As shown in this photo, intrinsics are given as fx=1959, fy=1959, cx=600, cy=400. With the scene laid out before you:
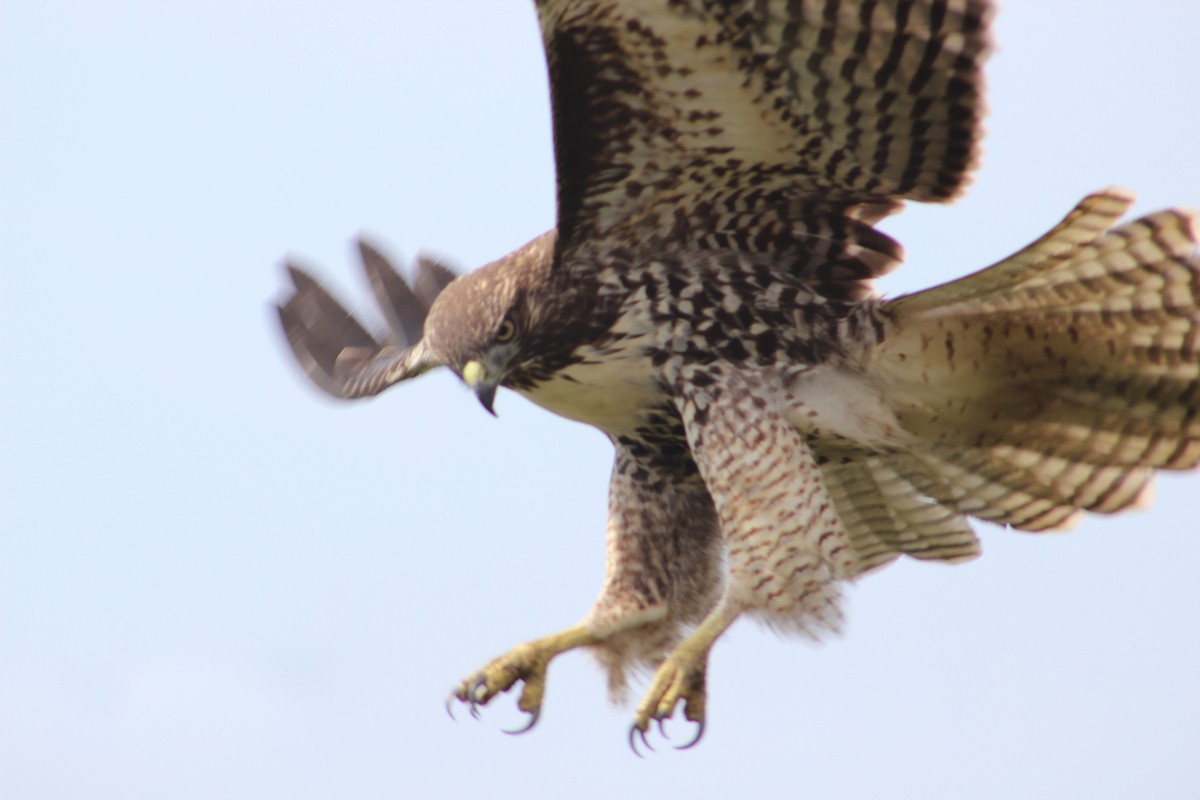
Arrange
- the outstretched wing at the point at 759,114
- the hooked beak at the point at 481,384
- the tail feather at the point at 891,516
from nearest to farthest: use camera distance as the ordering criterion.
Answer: the outstretched wing at the point at 759,114
the hooked beak at the point at 481,384
the tail feather at the point at 891,516

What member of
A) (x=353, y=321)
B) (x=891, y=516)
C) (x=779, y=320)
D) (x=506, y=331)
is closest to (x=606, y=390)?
(x=506, y=331)

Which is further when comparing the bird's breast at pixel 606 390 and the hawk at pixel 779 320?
the bird's breast at pixel 606 390

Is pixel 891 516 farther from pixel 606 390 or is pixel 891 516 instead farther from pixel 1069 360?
pixel 606 390

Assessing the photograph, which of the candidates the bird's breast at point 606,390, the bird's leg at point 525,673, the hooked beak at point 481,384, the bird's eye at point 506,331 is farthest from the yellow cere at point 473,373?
the bird's leg at point 525,673

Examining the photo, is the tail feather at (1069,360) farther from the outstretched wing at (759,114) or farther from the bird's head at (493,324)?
the bird's head at (493,324)

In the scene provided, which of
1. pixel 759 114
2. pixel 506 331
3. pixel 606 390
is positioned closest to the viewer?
pixel 759 114

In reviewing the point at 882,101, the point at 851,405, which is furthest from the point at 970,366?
the point at 882,101

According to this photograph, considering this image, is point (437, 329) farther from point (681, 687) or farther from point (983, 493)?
point (983, 493)
